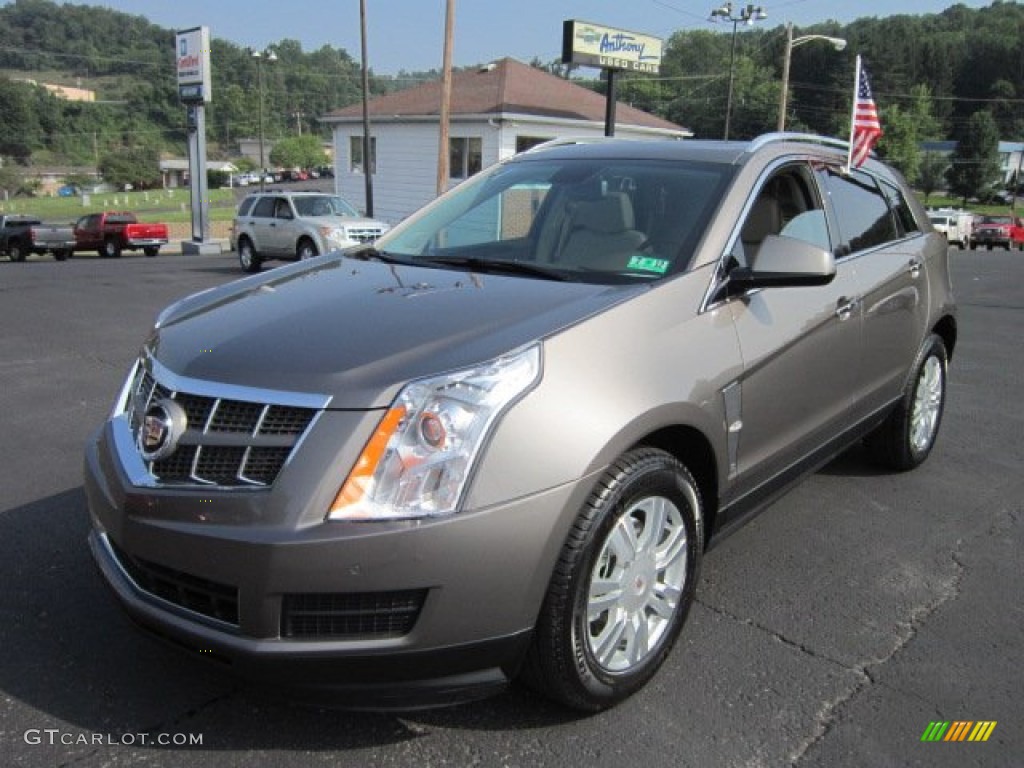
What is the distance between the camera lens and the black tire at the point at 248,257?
802 inches

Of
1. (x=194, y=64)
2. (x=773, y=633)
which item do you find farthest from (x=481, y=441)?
(x=194, y=64)

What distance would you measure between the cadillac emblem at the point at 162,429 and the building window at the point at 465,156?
86.7ft

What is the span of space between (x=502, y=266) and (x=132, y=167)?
12361 cm

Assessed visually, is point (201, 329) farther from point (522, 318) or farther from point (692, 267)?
point (692, 267)

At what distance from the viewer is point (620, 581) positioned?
2.61 metres

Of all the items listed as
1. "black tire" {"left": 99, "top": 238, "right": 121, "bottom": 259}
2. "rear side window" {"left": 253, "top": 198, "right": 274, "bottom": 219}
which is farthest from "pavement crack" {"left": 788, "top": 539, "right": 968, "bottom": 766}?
"black tire" {"left": 99, "top": 238, "right": 121, "bottom": 259}

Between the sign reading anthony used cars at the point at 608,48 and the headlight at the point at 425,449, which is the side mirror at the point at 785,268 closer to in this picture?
the headlight at the point at 425,449

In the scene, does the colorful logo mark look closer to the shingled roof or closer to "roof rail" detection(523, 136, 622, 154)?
"roof rail" detection(523, 136, 622, 154)

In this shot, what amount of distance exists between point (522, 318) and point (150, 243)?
32766mm

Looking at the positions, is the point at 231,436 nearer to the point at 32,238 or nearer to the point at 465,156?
the point at 465,156

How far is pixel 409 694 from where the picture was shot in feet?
7.33

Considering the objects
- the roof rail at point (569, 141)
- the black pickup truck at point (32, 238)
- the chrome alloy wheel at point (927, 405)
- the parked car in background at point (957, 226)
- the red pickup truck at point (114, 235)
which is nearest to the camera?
the roof rail at point (569, 141)

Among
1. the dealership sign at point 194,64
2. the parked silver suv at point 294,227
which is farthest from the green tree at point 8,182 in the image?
the parked silver suv at point 294,227

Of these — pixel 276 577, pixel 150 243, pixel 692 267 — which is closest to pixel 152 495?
pixel 276 577
